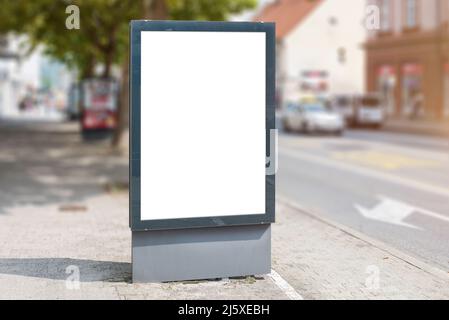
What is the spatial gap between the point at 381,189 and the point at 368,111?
80.0ft

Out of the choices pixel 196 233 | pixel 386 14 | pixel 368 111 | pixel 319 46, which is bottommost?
pixel 196 233

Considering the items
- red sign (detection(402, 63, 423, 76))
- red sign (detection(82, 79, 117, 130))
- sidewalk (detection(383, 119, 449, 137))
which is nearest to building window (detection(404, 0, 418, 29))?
red sign (detection(402, 63, 423, 76))

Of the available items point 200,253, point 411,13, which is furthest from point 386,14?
point 200,253

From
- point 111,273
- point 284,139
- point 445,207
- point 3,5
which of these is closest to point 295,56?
point 284,139

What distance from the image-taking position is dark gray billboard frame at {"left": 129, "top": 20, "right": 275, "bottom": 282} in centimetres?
625

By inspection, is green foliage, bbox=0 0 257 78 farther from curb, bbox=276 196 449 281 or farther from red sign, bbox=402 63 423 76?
curb, bbox=276 196 449 281

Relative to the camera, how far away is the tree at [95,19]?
24328 millimetres

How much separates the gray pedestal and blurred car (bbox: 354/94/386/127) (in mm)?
31598

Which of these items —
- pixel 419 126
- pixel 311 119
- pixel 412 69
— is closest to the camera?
pixel 311 119

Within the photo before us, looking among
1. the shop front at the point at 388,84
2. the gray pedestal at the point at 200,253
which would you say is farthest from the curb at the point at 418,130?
the gray pedestal at the point at 200,253

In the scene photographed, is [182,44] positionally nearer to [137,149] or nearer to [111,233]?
[137,149]

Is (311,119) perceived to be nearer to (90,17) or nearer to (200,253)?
(90,17)

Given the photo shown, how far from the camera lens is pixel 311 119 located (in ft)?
103

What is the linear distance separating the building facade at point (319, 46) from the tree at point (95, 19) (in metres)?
34.7
